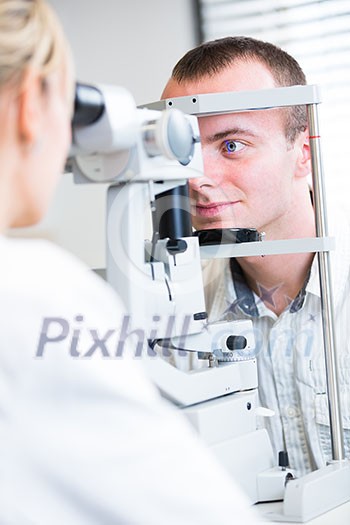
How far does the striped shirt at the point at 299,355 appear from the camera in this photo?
4.52 ft

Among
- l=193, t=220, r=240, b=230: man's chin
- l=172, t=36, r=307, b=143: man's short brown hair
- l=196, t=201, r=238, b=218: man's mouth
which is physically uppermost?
l=172, t=36, r=307, b=143: man's short brown hair

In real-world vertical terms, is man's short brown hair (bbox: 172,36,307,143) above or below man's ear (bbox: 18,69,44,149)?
above

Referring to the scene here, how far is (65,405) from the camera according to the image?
2.27 ft

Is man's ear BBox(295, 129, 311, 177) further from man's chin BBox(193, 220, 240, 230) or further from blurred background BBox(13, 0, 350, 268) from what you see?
blurred background BBox(13, 0, 350, 268)

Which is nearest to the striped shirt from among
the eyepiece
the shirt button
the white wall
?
the shirt button

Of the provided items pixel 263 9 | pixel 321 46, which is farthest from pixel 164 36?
pixel 321 46

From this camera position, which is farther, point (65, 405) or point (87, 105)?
point (87, 105)

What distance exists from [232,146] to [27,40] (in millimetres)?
682

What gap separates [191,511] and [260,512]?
0.42 meters

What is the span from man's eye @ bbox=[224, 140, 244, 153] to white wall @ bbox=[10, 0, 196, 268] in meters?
1.45

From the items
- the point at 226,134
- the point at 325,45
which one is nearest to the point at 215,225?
the point at 226,134

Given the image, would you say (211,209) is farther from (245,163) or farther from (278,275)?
(278,275)

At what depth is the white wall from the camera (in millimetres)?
2861

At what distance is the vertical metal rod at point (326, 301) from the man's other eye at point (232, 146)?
0.47ft
